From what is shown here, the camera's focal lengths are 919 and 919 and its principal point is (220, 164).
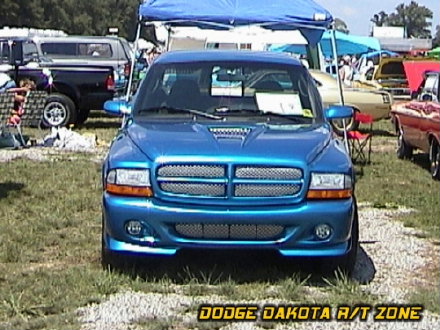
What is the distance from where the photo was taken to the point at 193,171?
6371 millimetres

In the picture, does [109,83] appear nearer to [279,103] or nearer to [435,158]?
[435,158]

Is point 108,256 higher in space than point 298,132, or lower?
lower

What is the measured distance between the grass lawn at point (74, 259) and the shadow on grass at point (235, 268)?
0.01 m

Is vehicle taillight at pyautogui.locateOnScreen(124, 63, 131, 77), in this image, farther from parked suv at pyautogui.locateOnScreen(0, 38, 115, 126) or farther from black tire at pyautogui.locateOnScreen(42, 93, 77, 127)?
black tire at pyautogui.locateOnScreen(42, 93, 77, 127)

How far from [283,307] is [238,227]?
66 centimetres

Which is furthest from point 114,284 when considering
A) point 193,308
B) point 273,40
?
point 273,40

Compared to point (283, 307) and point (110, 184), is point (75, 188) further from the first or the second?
point (283, 307)

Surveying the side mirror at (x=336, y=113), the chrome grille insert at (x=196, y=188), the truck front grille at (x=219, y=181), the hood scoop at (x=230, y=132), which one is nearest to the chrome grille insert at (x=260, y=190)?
the truck front grille at (x=219, y=181)

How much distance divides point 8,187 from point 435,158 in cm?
581

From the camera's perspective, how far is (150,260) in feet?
23.2

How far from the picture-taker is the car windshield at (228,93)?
7.58m

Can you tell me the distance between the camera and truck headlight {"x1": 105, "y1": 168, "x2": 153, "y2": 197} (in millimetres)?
6395

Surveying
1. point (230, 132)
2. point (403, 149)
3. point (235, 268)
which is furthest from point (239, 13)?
point (235, 268)

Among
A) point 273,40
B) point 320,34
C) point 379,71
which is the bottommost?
point 379,71
